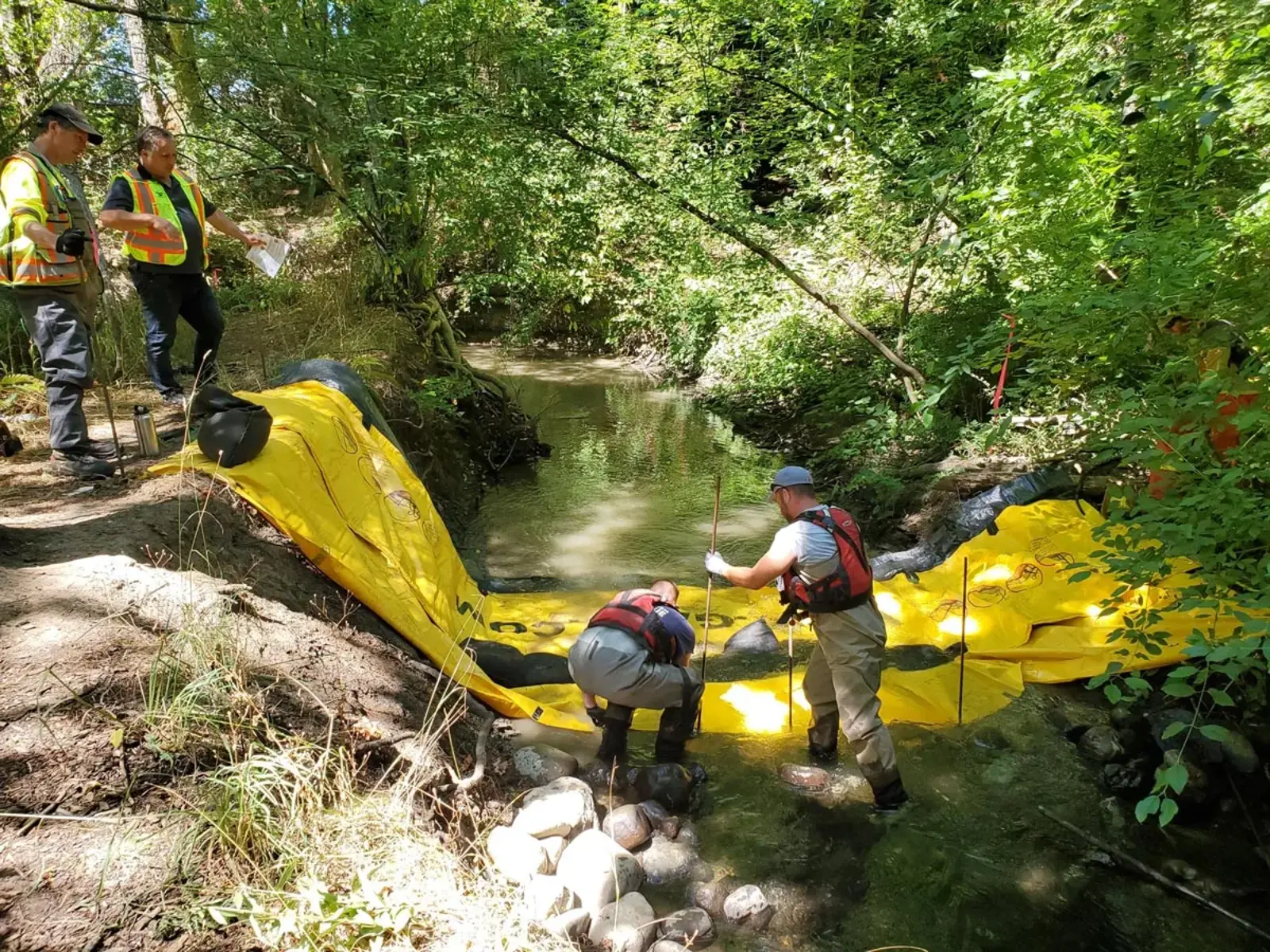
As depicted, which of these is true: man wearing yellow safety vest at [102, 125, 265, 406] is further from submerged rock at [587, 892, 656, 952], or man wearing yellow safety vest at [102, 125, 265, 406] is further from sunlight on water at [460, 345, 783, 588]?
submerged rock at [587, 892, 656, 952]

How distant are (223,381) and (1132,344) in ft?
18.4

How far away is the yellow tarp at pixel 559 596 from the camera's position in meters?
3.50

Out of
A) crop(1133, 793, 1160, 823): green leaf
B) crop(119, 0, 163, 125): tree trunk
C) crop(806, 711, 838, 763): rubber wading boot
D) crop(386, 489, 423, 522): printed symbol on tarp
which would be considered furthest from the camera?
crop(119, 0, 163, 125): tree trunk

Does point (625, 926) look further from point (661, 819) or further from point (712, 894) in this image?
point (661, 819)

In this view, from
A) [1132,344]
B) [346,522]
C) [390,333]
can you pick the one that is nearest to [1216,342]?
[1132,344]

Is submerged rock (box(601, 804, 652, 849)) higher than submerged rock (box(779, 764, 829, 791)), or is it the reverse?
submerged rock (box(601, 804, 652, 849))

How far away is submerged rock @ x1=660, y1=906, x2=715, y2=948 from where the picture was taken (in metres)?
2.46

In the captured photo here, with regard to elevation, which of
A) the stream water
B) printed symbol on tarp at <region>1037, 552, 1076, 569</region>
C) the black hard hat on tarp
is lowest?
the stream water

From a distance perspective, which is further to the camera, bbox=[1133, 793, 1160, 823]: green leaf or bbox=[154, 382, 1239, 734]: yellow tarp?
bbox=[154, 382, 1239, 734]: yellow tarp

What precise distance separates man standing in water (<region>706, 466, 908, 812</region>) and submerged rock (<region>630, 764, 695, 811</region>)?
778 mm

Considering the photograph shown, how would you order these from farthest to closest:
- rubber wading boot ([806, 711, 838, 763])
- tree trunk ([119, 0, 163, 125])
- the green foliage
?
1. tree trunk ([119, 0, 163, 125])
2. the green foliage
3. rubber wading boot ([806, 711, 838, 763])

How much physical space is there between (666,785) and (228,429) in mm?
2627

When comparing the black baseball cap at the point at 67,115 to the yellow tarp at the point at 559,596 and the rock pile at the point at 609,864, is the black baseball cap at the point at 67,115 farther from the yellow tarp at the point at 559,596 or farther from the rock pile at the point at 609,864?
the rock pile at the point at 609,864

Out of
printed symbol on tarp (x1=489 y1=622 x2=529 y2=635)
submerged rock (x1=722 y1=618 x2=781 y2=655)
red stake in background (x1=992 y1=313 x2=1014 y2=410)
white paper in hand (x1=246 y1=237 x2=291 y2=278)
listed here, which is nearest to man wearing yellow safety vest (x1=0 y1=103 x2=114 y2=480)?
white paper in hand (x1=246 y1=237 x2=291 y2=278)
